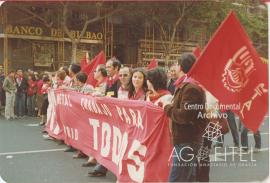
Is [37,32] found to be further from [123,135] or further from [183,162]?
[183,162]

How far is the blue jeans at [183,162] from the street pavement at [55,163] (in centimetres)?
32

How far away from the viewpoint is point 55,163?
200 inches

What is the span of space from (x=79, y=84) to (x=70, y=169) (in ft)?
4.42

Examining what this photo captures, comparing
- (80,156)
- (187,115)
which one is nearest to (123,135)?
(187,115)

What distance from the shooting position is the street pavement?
3.43 meters

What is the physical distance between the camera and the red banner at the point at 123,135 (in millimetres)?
3559

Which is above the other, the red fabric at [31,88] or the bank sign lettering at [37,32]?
the bank sign lettering at [37,32]

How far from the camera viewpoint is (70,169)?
481 cm

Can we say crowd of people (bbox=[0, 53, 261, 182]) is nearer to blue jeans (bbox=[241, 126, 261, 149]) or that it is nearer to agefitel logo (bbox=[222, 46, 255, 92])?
blue jeans (bbox=[241, 126, 261, 149])

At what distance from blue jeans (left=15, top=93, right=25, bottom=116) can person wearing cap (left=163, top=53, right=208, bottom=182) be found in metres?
7.34

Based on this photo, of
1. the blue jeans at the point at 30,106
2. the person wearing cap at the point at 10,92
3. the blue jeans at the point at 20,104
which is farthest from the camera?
the blue jeans at the point at 30,106

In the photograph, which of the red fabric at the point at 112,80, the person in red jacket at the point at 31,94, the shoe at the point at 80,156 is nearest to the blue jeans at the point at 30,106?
the person in red jacket at the point at 31,94

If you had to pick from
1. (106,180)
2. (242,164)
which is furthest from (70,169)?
(242,164)

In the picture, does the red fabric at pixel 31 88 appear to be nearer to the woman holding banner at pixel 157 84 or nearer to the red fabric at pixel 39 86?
the red fabric at pixel 39 86
